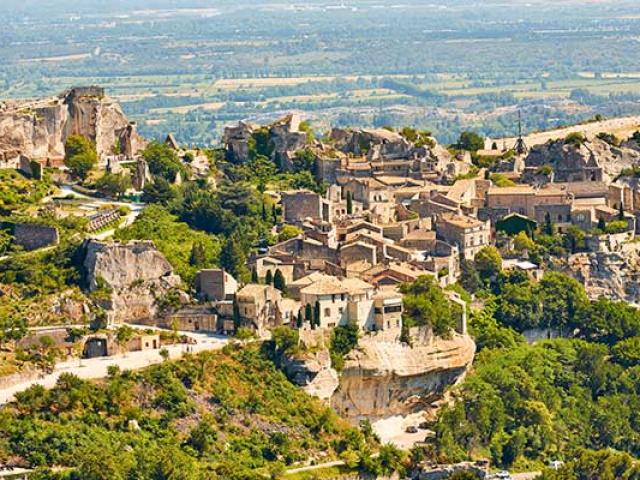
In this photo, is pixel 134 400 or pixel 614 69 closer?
pixel 134 400

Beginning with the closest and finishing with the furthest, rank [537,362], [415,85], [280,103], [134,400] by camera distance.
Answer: [134,400]
[537,362]
[280,103]
[415,85]

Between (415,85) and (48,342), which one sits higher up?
(48,342)

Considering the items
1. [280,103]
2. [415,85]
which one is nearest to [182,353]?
[280,103]

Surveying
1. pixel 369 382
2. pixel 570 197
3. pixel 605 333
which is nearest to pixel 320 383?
pixel 369 382

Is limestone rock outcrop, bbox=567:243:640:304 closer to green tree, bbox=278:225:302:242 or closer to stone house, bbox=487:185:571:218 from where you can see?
stone house, bbox=487:185:571:218

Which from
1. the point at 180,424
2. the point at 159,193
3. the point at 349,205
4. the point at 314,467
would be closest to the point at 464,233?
the point at 349,205

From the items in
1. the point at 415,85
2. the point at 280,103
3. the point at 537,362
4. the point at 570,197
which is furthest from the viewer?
the point at 415,85

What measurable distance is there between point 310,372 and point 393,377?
259 centimetres

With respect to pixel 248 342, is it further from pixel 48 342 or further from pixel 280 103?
pixel 280 103

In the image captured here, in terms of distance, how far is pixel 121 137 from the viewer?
71688 millimetres

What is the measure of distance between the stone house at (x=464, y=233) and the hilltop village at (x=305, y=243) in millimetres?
70

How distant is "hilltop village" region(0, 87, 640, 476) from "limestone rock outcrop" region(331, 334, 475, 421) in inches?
1.8

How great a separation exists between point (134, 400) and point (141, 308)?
5062mm

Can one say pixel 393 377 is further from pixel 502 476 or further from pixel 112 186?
pixel 112 186
